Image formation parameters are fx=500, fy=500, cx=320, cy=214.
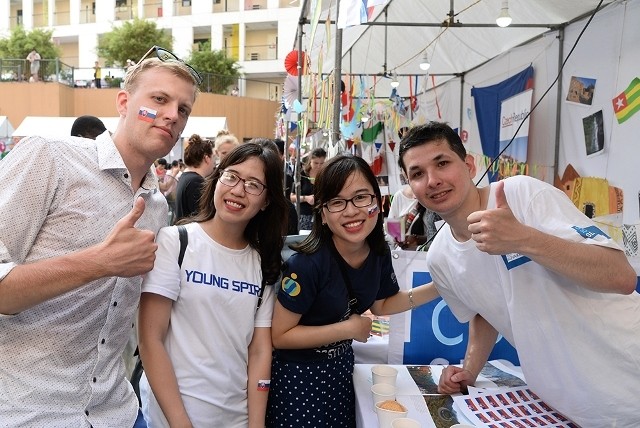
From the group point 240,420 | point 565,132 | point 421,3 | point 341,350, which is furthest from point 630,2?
point 240,420

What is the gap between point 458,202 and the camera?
174 centimetres

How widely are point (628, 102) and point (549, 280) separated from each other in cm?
337

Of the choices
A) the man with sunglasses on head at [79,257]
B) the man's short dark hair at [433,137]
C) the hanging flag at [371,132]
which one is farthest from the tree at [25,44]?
the man's short dark hair at [433,137]

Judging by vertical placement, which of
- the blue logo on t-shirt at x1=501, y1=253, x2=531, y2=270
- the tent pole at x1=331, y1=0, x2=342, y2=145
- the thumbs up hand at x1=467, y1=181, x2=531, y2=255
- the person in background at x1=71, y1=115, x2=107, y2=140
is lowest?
the blue logo on t-shirt at x1=501, y1=253, x2=531, y2=270

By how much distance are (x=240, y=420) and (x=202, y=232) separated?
68cm

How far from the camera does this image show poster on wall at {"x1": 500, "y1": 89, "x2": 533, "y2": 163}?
19.3ft

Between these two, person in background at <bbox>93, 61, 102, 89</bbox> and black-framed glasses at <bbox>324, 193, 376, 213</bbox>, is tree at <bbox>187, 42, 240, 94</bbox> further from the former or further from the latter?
black-framed glasses at <bbox>324, 193, 376, 213</bbox>

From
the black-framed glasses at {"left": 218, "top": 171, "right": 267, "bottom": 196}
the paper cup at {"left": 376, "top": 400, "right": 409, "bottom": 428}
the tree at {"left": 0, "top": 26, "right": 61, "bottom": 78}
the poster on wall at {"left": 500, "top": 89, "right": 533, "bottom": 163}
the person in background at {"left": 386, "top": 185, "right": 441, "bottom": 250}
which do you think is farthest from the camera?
the tree at {"left": 0, "top": 26, "right": 61, "bottom": 78}

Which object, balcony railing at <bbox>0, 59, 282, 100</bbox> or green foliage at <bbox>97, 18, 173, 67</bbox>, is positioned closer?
balcony railing at <bbox>0, 59, 282, 100</bbox>

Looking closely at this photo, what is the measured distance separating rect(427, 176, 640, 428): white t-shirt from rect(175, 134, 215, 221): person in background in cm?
292

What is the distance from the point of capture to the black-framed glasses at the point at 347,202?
6.11 feet

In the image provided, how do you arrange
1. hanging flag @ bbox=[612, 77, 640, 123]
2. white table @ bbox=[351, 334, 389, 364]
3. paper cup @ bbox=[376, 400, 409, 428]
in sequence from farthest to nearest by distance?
1. hanging flag @ bbox=[612, 77, 640, 123]
2. white table @ bbox=[351, 334, 389, 364]
3. paper cup @ bbox=[376, 400, 409, 428]

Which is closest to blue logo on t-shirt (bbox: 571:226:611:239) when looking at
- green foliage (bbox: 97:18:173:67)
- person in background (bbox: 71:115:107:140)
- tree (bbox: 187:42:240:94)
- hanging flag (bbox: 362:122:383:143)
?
person in background (bbox: 71:115:107:140)

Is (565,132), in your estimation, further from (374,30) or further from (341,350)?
(341,350)
